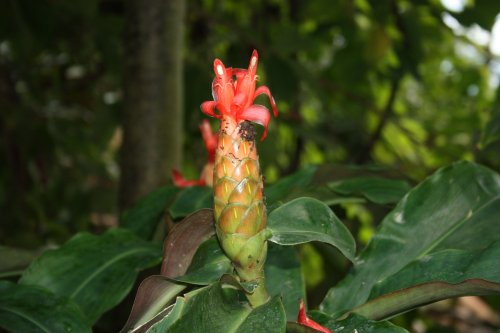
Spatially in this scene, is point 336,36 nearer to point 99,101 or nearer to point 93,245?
point 99,101

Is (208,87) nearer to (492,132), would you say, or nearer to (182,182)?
(182,182)

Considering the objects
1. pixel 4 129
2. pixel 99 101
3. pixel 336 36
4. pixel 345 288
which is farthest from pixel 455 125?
pixel 345 288

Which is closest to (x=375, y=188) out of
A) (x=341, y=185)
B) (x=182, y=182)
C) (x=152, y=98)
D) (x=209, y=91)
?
(x=341, y=185)

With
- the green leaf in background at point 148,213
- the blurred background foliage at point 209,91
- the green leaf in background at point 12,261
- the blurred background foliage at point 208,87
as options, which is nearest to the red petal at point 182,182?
the green leaf in background at point 148,213

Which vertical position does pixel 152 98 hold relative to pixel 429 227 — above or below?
above

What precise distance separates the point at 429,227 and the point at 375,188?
0.34 feet

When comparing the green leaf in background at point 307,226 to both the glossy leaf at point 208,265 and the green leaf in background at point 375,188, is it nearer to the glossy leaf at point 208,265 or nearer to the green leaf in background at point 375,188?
the glossy leaf at point 208,265

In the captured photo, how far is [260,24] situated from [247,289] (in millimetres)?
1895

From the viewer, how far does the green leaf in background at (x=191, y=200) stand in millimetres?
854

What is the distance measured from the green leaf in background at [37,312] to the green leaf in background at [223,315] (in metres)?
0.14

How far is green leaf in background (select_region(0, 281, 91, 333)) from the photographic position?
674mm

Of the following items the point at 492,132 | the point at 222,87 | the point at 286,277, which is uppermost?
the point at 222,87

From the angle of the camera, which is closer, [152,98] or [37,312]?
[37,312]

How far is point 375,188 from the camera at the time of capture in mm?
868
